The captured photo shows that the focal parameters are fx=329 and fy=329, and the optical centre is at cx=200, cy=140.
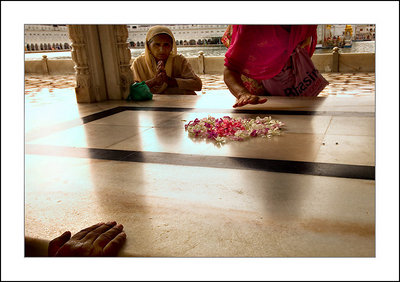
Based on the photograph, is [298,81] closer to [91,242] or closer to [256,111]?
[256,111]

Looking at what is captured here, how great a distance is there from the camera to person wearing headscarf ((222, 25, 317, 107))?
3420mm

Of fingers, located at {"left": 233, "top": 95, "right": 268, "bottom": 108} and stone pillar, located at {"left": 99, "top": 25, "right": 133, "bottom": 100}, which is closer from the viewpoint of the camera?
fingers, located at {"left": 233, "top": 95, "right": 268, "bottom": 108}

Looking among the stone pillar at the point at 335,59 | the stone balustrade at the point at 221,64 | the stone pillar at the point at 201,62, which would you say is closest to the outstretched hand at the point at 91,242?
the stone balustrade at the point at 221,64

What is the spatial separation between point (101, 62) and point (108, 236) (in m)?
3.91

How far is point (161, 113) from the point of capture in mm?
3689

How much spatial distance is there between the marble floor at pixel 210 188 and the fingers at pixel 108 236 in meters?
0.05

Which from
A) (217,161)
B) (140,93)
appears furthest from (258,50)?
(217,161)

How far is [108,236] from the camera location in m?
A: 1.21

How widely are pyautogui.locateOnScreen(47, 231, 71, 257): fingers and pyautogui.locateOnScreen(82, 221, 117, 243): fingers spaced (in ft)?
0.32

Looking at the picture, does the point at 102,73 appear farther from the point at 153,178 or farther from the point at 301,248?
the point at 301,248

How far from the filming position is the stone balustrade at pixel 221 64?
995 centimetres

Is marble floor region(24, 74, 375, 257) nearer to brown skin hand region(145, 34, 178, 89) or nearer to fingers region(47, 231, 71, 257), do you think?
fingers region(47, 231, 71, 257)

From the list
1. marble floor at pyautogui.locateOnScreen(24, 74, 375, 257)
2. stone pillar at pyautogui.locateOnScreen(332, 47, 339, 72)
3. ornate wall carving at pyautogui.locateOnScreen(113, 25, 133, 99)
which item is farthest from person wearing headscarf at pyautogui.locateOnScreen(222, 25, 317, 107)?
stone pillar at pyautogui.locateOnScreen(332, 47, 339, 72)

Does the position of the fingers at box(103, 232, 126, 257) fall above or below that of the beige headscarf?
below
